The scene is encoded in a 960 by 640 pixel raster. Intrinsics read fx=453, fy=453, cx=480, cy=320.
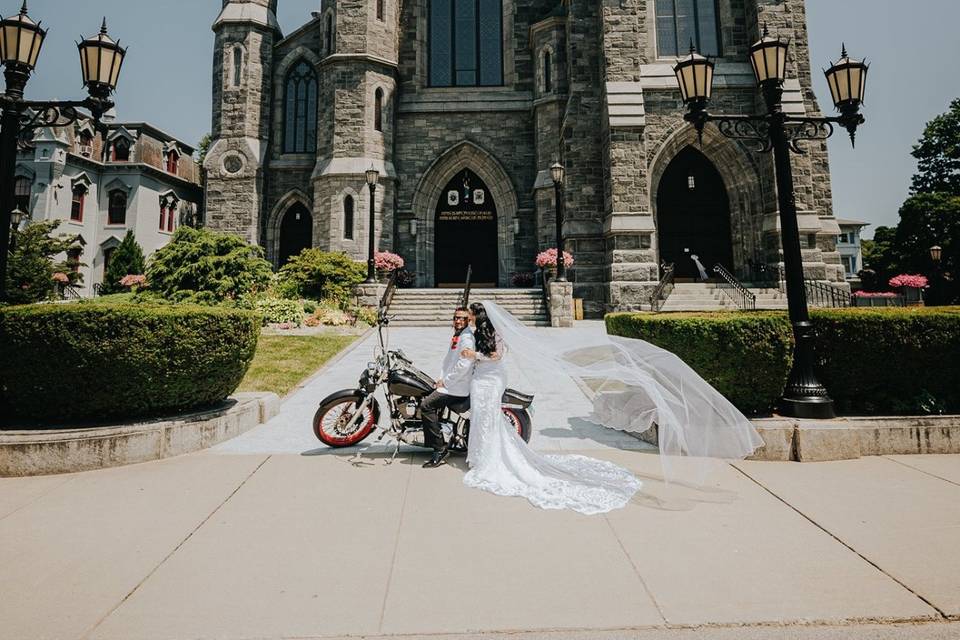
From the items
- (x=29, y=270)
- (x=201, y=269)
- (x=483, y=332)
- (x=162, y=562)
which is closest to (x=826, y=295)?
(x=483, y=332)

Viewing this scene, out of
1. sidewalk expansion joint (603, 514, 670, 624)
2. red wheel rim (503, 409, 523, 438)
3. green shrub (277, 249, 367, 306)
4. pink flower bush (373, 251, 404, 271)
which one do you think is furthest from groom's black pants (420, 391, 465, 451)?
pink flower bush (373, 251, 404, 271)

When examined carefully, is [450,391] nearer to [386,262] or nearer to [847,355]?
[847,355]

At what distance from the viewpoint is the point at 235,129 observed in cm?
2012

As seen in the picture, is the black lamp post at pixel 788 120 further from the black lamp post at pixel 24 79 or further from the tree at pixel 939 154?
the tree at pixel 939 154

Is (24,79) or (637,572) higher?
(24,79)

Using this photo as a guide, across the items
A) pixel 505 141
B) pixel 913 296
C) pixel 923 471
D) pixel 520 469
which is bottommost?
pixel 923 471

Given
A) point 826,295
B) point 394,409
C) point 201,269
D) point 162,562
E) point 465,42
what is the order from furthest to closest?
point 465,42 < point 826,295 < point 201,269 < point 394,409 < point 162,562

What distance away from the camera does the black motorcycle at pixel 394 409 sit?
15.3 feet

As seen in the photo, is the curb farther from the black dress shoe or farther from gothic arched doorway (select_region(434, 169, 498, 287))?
gothic arched doorway (select_region(434, 169, 498, 287))

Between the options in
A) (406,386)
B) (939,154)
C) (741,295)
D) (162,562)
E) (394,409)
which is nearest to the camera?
(162,562)

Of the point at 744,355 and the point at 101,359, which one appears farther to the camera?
the point at 744,355

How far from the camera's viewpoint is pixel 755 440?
3.93m

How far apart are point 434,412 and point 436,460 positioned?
462 mm

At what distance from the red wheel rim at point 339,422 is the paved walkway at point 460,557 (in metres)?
0.65
